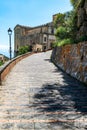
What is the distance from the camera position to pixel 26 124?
7.44 meters

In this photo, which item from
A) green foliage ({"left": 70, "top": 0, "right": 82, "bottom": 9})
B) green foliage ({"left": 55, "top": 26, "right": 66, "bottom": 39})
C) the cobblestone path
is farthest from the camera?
green foliage ({"left": 55, "top": 26, "right": 66, "bottom": 39})

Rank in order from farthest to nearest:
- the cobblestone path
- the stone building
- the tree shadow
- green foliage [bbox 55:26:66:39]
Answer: the stone building, green foliage [bbox 55:26:66:39], the tree shadow, the cobblestone path

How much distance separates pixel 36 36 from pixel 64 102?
7081cm

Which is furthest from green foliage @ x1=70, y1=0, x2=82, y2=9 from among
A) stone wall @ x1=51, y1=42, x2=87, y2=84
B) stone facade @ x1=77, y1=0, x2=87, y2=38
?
stone wall @ x1=51, y1=42, x2=87, y2=84

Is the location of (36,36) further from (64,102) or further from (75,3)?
(64,102)

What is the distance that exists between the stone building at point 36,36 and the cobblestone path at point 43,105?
191 feet

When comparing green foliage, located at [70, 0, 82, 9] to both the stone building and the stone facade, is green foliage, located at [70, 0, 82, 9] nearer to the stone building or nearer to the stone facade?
the stone facade

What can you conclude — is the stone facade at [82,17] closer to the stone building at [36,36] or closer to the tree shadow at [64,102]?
the tree shadow at [64,102]

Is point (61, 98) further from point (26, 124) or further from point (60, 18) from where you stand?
point (60, 18)

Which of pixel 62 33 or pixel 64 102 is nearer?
pixel 64 102

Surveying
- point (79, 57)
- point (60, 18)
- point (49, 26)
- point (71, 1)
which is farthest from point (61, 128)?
point (49, 26)

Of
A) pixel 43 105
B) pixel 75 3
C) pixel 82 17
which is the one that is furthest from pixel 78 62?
pixel 75 3

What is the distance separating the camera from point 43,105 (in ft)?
31.3

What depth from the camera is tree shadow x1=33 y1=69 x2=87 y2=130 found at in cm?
790
